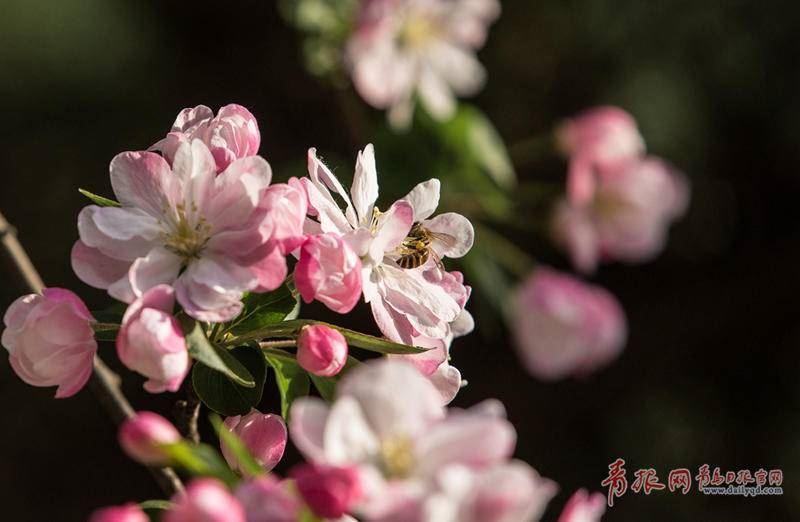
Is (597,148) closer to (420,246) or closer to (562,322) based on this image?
(562,322)

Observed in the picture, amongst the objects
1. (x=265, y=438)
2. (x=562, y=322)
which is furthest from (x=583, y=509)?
(x=562, y=322)

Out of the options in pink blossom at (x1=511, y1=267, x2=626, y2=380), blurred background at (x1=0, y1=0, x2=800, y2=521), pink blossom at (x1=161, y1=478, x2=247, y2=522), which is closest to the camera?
pink blossom at (x1=161, y1=478, x2=247, y2=522)

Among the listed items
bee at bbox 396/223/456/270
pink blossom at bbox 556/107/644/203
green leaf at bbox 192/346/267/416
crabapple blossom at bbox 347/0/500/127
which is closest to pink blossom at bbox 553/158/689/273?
pink blossom at bbox 556/107/644/203

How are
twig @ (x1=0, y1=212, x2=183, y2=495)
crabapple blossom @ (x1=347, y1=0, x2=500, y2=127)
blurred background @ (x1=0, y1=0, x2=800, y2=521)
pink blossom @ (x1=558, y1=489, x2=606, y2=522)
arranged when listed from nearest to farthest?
pink blossom @ (x1=558, y1=489, x2=606, y2=522) → twig @ (x1=0, y1=212, x2=183, y2=495) → crabapple blossom @ (x1=347, y1=0, x2=500, y2=127) → blurred background @ (x1=0, y1=0, x2=800, y2=521)

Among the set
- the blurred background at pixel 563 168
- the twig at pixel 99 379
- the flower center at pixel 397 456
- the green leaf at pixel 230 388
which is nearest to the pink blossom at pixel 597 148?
the blurred background at pixel 563 168

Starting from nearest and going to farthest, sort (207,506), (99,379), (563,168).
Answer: (207,506) < (99,379) < (563,168)

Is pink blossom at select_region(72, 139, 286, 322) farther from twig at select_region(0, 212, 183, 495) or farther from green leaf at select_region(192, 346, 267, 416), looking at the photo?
twig at select_region(0, 212, 183, 495)

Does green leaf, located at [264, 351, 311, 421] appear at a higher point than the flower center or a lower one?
lower

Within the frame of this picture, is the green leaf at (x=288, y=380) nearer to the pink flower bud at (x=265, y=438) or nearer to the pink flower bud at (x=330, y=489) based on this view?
the pink flower bud at (x=265, y=438)
